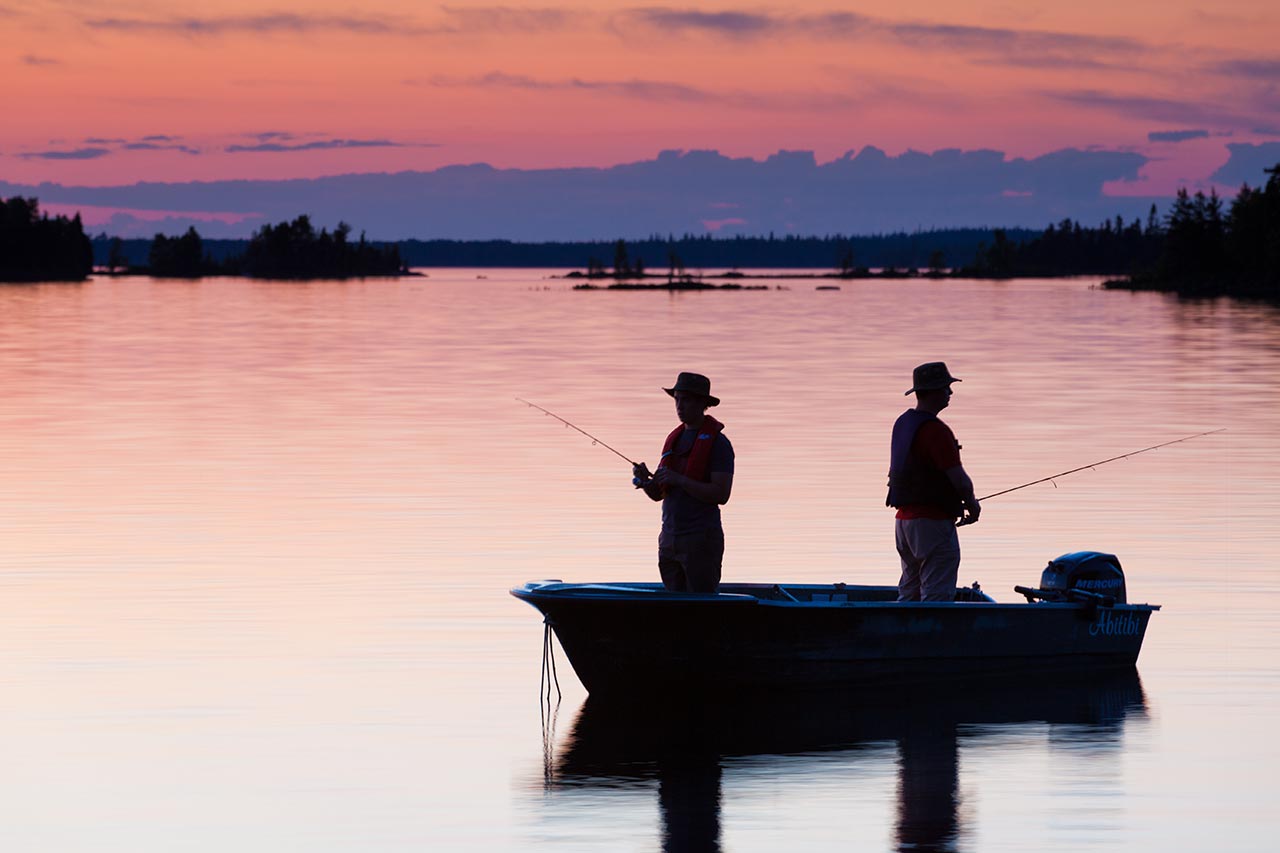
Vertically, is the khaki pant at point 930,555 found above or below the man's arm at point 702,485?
below

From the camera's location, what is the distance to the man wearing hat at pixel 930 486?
47.2 ft

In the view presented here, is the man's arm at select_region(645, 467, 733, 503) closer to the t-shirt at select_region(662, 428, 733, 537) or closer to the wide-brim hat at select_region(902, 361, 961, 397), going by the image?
the t-shirt at select_region(662, 428, 733, 537)

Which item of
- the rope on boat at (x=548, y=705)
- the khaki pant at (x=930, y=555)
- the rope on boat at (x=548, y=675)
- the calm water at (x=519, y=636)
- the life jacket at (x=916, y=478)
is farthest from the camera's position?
the khaki pant at (x=930, y=555)

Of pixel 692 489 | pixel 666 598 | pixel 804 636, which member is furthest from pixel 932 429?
pixel 666 598

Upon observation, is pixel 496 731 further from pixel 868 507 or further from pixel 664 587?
pixel 868 507

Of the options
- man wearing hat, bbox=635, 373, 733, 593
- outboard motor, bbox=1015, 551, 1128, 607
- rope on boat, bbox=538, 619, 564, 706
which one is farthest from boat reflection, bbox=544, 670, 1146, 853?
man wearing hat, bbox=635, 373, 733, 593

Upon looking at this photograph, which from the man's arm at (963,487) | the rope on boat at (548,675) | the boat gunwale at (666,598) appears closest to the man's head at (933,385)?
the man's arm at (963,487)

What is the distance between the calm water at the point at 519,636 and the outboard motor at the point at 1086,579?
0.71 m

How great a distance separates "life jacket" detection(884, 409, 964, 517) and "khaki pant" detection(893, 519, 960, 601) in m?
0.15

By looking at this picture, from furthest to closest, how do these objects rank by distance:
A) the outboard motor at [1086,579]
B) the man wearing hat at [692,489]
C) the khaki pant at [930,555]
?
the outboard motor at [1086,579], the khaki pant at [930,555], the man wearing hat at [692,489]

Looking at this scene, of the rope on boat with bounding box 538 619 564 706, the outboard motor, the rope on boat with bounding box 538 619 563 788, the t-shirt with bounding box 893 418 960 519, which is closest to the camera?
the rope on boat with bounding box 538 619 563 788

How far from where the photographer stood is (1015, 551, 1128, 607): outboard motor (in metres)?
15.6

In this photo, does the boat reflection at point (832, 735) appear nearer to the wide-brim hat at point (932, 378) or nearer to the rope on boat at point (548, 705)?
the rope on boat at point (548, 705)

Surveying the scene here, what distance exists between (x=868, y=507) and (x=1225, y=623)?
8300mm
